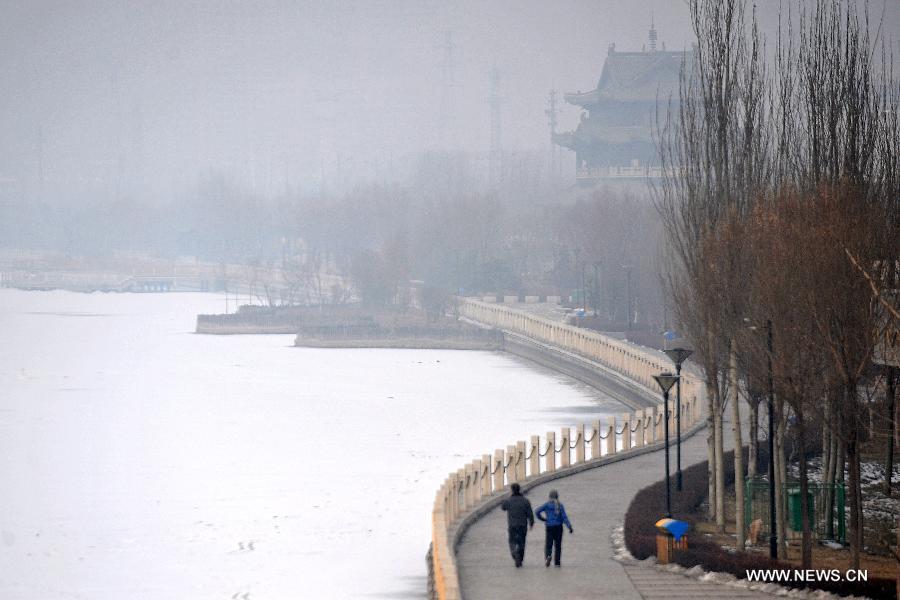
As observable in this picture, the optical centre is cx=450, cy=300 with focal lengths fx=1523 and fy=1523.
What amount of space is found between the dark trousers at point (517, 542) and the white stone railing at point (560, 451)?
0.85 meters

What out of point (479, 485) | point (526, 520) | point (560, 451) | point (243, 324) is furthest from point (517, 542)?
point (243, 324)

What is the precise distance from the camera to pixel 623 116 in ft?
426

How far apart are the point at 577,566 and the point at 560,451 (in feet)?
30.9

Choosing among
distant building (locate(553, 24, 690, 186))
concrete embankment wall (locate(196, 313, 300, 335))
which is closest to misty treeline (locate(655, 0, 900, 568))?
concrete embankment wall (locate(196, 313, 300, 335))

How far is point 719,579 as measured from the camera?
2039 centimetres

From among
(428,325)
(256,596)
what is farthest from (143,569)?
(428,325)

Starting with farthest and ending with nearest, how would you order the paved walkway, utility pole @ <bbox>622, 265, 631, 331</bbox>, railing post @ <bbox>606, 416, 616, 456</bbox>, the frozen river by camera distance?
utility pole @ <bbox>622, 265, 631, 331</bbox>
railing post @ <bbox>606, 416, 616, 456</bbox>
the frozen river
the paved walkway

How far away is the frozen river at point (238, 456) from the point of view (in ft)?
103

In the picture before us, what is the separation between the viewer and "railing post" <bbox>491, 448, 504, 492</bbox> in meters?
28.3

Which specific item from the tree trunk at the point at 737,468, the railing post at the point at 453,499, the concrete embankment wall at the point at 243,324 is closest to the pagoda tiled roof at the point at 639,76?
the concrete embankment wall at the point at 243,324

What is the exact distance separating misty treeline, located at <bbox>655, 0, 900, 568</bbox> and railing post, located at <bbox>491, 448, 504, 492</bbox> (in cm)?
404

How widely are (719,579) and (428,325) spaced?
232 ft

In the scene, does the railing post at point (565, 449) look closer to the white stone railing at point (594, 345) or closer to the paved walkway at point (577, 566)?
the paved walkway at point (577, 566)

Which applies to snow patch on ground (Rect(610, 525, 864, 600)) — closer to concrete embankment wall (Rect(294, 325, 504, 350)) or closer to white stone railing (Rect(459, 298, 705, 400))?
white stone railing (Rect(459, 298, 705, 400))
